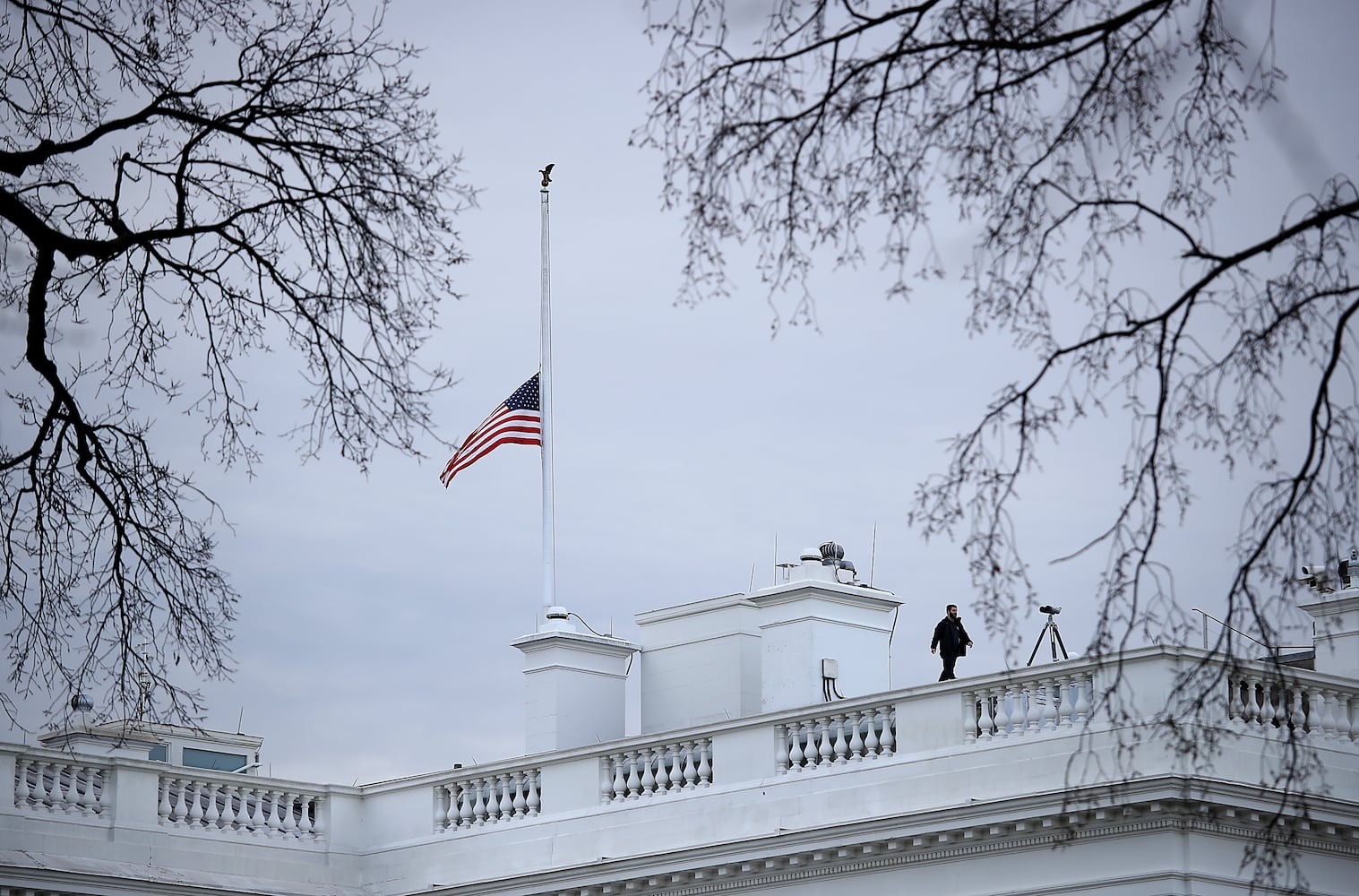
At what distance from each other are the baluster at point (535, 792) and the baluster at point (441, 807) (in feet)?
5.07

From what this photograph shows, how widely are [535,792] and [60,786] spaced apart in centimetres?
620

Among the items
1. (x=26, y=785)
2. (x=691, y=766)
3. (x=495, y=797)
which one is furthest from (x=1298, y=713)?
(x=26, y=785)

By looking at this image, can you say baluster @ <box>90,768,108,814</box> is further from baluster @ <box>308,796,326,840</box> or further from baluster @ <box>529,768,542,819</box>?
baluster @ <box>529,768,542,819</box>

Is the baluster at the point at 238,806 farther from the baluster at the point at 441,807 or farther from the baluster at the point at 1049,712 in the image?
the baluster at the point at 1049,712

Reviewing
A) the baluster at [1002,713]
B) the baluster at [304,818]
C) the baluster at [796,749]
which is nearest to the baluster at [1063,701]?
the baluster at [1002,713]

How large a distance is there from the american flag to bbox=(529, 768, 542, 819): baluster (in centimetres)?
661

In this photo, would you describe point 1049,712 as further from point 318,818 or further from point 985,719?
point 318,818

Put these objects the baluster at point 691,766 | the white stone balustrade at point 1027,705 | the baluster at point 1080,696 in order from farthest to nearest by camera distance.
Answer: the baluster at point 691,766, the white stone balustrade at point 1027,705, the baluster at point 1080,696

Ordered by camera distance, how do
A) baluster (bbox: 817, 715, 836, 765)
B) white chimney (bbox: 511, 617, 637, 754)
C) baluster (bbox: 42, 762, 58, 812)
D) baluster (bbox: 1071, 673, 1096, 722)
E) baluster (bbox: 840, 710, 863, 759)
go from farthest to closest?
1. white chimney (bbox: 511, 617, 637, 754)
2. baluster (bbox: 42, 762, 58, 812)
3. baluster (bbox: 817, 715, 836, 765)
4. baluster (bbox: 840, 710, 863, 759)
5. baluster (bbox: 1071, 673, 1096, 722)

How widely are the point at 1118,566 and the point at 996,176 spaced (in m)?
1.91

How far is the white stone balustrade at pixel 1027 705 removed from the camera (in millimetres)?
25453

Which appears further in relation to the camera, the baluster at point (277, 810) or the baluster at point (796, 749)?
the baluster at point (277, 810)

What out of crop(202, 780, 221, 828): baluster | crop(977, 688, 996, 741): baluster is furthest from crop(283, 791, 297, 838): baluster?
crop(977, 688, 996, 741): baluster

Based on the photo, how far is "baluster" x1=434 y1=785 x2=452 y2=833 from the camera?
3219cm
